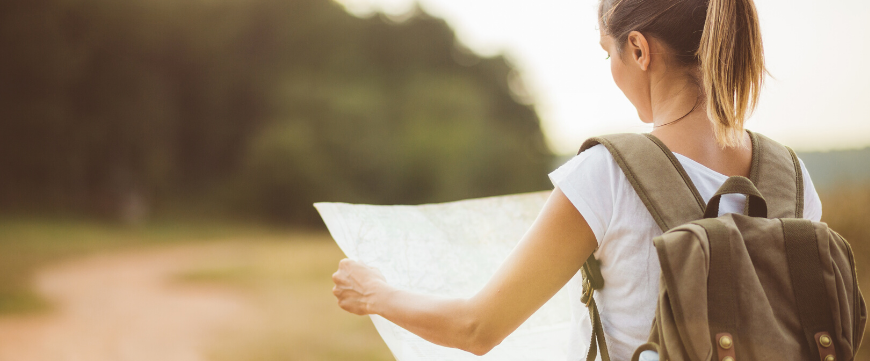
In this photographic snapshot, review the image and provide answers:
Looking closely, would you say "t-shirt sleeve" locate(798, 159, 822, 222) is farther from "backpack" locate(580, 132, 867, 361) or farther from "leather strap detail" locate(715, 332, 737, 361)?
"leather strap detail" locate(715, 332, 737, 361)

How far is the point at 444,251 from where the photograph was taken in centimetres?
170

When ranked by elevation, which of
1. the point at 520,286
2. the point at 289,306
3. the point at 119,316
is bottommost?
the point at 520,286

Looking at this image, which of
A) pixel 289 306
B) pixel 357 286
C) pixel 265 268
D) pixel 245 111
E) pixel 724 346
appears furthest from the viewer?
pixel 245 111

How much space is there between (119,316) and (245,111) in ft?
30.0

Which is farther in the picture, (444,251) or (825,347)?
(444,251)

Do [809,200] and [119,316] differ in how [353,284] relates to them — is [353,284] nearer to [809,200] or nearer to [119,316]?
[809,200]

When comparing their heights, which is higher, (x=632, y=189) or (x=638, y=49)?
(x=638, y=49)

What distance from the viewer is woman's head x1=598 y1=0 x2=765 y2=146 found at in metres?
0.95

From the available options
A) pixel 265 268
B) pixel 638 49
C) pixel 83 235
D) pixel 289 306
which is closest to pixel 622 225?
pixel 638 49

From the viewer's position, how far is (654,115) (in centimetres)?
109

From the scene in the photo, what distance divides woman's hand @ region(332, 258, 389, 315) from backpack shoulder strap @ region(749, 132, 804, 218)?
0.75m

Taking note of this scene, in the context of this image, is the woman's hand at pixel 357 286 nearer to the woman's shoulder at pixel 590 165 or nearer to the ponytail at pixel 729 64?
the woman's shoulder at pixel 590 165

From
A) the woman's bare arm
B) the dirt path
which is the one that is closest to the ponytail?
the woman's bare arm

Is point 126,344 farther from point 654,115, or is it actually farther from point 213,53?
point 213,53
